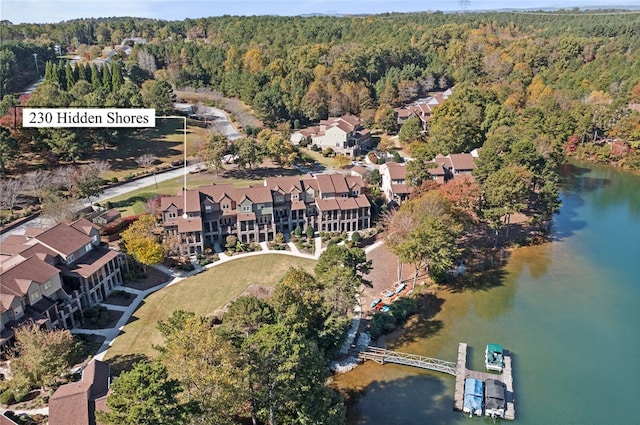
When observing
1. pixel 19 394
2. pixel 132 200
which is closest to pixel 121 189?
pixel 132 200

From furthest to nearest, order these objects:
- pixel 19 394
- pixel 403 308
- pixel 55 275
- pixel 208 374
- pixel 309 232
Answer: pixel 309 232 → pixel 403 308 → pixel 55 275 → pixel 19 394 → pixel 208 374

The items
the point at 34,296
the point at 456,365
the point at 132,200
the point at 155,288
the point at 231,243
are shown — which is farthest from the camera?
the point at 132,200

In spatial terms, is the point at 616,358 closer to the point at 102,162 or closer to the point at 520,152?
the point at 520,152

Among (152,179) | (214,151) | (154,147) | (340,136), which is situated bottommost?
(152,179)

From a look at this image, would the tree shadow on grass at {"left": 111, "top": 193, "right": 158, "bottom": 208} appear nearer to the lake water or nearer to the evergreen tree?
the evergreen tree

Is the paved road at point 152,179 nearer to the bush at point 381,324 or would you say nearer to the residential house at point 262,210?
the residential house at point 262,210

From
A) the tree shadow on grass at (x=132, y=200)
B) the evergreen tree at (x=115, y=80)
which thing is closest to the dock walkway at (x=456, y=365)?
the tree shadow on grass at (x=132, y=200)

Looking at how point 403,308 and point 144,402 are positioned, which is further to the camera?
point 403,308

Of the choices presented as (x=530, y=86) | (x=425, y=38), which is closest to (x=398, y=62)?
(x=425, y=38)

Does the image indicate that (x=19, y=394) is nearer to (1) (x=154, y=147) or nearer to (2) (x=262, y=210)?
(2) (x=262, y=210)
